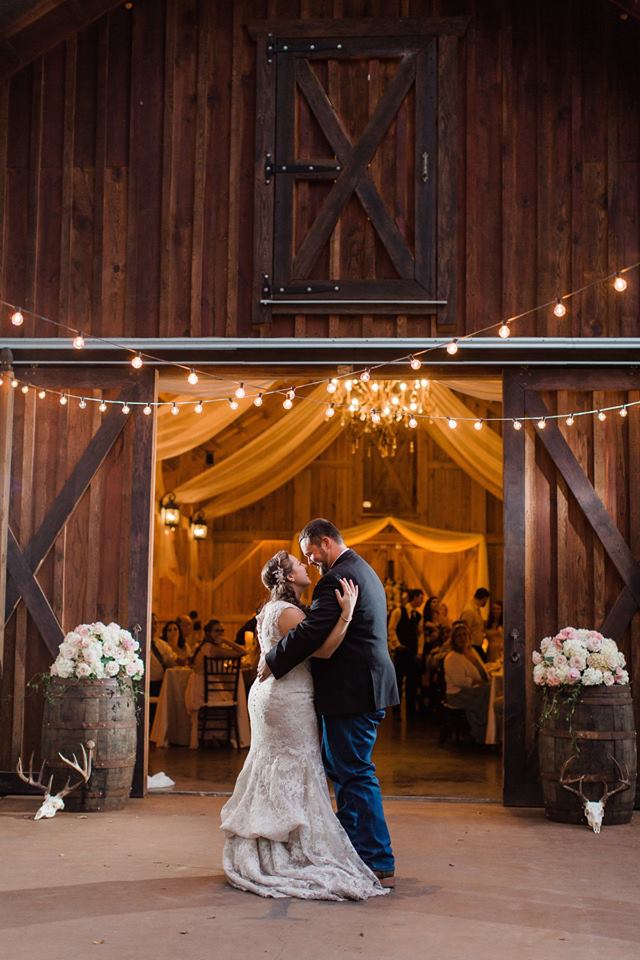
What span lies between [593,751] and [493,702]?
3215mm

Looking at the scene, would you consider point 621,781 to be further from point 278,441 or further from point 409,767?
point 278,441

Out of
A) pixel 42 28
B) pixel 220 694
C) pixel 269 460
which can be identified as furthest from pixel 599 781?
pixel 269 460

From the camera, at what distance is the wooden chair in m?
10.0

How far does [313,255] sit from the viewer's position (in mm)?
7703

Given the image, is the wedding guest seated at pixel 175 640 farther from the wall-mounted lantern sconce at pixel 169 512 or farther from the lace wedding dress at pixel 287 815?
the lace wedding dress at pixel 287 815

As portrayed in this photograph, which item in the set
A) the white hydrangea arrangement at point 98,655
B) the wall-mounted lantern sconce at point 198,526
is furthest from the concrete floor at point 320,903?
the wall-mounted lantern sconce at point 198,526

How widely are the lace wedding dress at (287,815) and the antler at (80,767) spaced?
1.96 metres

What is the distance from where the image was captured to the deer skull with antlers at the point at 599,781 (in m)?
6.57

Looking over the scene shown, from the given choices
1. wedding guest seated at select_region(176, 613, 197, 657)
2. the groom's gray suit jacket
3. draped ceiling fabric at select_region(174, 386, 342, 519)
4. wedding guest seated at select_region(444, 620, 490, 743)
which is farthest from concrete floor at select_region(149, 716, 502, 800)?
draped ceiling fabric at select_region(174, 386, 342, 519)


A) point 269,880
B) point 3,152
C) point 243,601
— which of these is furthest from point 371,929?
point 243,601

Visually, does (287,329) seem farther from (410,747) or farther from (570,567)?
(410,747)

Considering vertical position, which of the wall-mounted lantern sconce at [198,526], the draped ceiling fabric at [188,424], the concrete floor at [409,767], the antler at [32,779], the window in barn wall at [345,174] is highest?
the window in barn wall at [345,174]

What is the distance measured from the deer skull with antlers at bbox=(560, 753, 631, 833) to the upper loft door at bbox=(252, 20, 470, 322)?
10.3 ft

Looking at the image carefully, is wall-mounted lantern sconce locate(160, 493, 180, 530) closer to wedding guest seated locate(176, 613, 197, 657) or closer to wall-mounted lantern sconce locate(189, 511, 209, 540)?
wall-mounted lantern sconce locate(189, 511, 209, 540)
